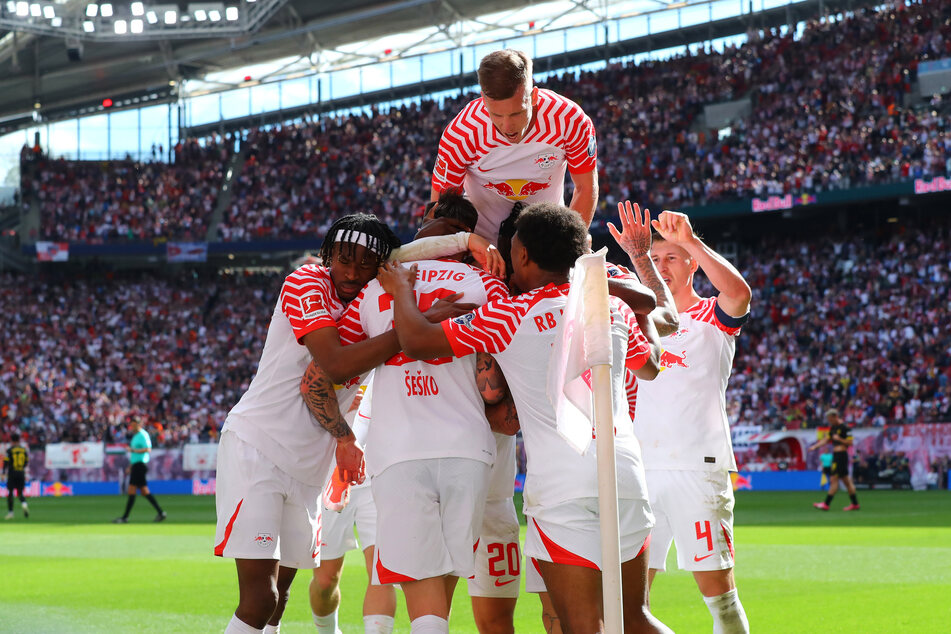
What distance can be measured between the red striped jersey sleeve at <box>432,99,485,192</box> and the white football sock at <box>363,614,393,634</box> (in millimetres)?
2536

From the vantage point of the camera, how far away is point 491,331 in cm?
456

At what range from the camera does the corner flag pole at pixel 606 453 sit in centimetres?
368

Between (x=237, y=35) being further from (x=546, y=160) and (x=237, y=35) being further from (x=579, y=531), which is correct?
(x=579, y=531)

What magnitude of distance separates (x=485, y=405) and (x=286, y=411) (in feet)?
3.75

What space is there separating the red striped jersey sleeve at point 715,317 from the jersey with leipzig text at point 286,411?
94.6 inches

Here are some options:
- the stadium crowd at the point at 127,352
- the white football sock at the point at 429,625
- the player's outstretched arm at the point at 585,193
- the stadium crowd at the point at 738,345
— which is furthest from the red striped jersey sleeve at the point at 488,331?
the stadium crowd at the point at 127,352

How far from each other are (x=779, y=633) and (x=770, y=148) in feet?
99.8

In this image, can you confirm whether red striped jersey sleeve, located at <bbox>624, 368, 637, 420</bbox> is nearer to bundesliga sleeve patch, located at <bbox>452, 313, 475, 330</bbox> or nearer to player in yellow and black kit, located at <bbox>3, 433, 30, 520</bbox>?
bundesliga sleeve patch, located at <bbox>452, 313, 475, 330</bbox>

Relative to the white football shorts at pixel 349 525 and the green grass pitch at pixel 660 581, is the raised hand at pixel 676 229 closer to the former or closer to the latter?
the white football shorts at pixel 349 525

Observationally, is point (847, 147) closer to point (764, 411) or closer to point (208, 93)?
point (764, 411)

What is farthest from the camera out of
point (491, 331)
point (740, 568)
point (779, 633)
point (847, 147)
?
point (847, 147)

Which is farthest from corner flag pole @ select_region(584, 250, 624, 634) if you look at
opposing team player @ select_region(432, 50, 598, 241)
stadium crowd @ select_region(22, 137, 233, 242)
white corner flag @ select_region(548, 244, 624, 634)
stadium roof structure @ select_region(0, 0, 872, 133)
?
stadium crowd @ select_region(22, 137, 233, 242)

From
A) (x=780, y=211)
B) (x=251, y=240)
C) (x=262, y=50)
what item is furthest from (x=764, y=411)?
(x=262, y=50)

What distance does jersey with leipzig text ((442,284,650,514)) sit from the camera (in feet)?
14.8
